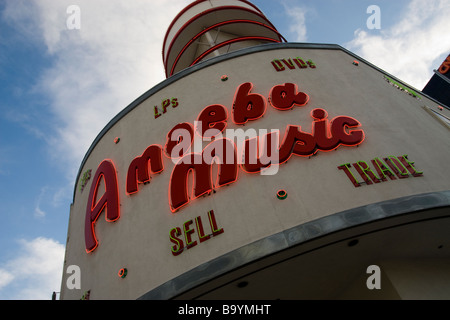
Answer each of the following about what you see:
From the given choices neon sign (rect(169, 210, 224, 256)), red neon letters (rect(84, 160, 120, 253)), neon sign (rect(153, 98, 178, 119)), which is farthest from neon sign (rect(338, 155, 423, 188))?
red neon letters (rect(84, 160, 120, 253))

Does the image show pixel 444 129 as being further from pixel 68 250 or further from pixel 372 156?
pixel 68 250

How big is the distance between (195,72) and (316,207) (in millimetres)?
6703

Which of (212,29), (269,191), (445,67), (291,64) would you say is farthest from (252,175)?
(445,67)

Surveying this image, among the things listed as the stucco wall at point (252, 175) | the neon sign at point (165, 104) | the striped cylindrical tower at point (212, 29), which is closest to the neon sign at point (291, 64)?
the stucco wall at point (252, 175)

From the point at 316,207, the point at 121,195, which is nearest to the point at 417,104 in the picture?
the point at 316,207

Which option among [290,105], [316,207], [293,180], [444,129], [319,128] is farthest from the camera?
[444,129]

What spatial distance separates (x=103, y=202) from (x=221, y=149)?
4236mm

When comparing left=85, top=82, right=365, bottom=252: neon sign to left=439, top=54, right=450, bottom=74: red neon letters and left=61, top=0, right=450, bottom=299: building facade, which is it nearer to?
left=61, top=0, right=450, bottom=299: building facade

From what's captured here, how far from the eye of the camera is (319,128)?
9.36 meters

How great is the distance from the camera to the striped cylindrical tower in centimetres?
1842

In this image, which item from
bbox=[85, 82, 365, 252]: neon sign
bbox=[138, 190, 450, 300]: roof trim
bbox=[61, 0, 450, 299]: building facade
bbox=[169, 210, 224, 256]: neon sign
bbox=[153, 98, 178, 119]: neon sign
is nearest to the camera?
bbox=[138, 190, 450, 300]: roof trim

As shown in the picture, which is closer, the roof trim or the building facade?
the roof trim

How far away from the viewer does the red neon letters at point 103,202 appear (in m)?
10.3

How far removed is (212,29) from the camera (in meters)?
18.6
